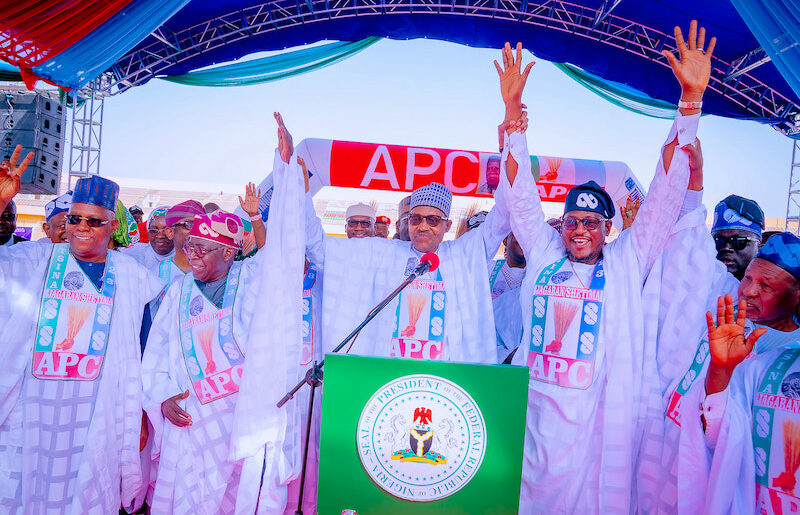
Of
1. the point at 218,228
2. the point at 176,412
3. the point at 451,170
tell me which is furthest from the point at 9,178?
the point at 451,170

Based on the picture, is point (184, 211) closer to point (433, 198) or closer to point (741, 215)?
point (433, 198)

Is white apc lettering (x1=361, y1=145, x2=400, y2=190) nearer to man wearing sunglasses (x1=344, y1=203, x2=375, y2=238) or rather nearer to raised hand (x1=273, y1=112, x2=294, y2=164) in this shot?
man wearing sunglasses (x1=344, y1=203, x2=375, y2=238)

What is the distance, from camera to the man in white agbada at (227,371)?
296 centimetres

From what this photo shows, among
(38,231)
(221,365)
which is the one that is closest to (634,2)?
(221,365)

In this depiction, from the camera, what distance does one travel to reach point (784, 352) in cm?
216

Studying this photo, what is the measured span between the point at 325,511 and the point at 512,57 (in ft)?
8.46

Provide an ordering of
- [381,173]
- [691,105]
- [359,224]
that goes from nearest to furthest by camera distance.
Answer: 1. [691,105]
2. [359,224]
3. [381,173]

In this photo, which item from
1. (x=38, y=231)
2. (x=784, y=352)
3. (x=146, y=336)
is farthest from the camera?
(x=38, y=231)

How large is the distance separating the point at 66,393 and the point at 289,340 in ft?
4.15

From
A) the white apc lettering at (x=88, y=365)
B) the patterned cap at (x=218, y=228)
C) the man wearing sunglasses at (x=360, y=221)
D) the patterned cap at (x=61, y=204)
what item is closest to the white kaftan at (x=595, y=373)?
the patterned cap at (x=218, y=228)

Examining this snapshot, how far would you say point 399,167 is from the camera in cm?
758

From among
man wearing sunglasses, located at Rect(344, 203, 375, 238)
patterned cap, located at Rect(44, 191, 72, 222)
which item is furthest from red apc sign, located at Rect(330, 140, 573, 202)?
patterned cap, located at Rect(44, 191, 72, 222)

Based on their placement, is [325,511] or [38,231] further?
[38,231]

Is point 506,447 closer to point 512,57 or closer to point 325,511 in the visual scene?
point 325,511
